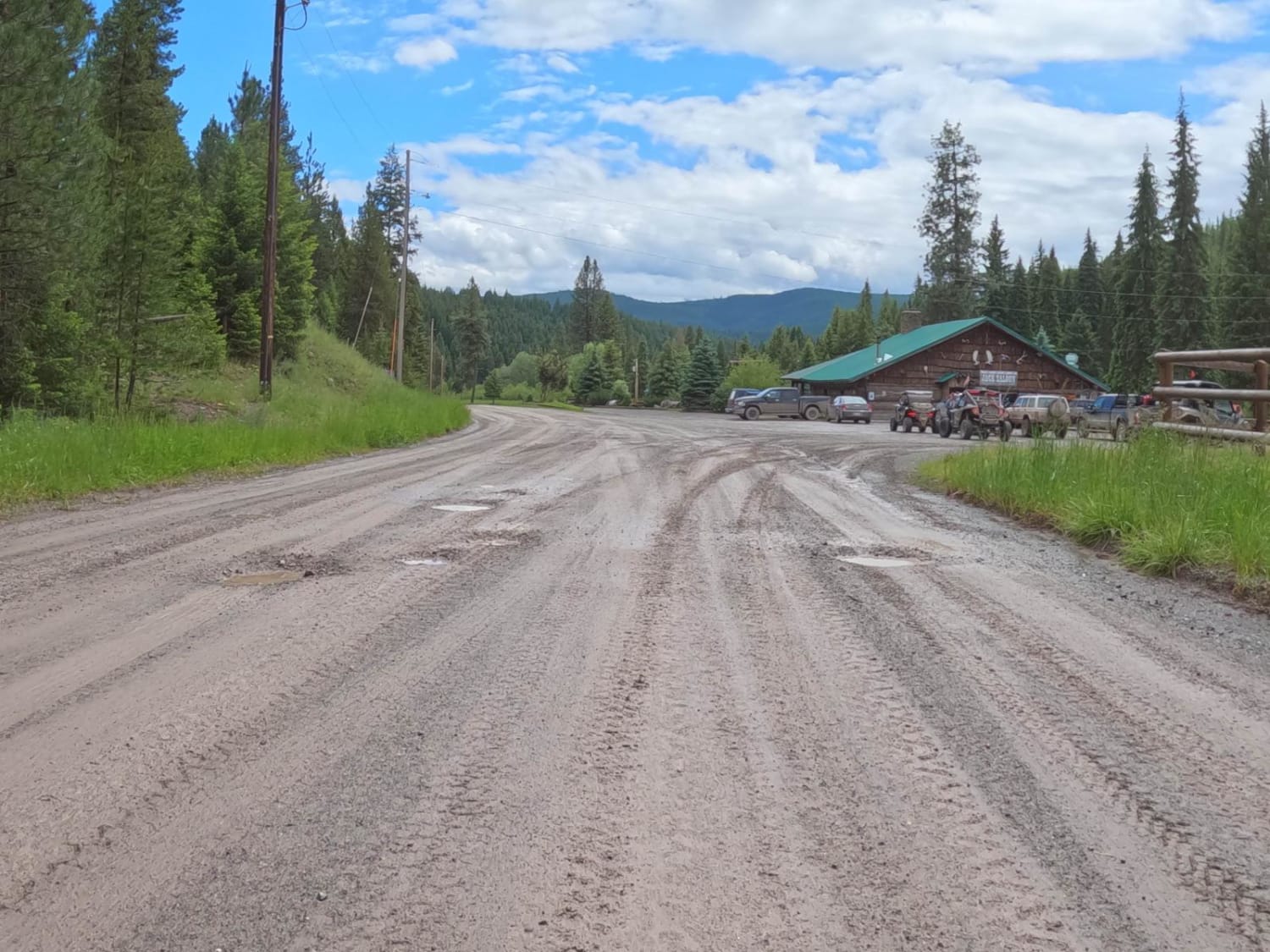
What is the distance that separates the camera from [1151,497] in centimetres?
819

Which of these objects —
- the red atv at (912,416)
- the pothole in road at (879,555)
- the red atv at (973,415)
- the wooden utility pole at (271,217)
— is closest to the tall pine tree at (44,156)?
the wooden utility pole at (271,217)

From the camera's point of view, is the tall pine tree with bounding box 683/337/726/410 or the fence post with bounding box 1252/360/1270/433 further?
the tall pine tree with bounding box 683/337/726/410

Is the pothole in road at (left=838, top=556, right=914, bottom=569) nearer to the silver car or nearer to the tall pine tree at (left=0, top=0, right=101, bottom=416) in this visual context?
the tall pine tree at (left=0, top=0, right=101, bottom=416)

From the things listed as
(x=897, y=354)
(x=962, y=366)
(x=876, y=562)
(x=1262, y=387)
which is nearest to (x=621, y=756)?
(x=876, y=562)

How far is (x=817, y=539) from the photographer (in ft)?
27.3

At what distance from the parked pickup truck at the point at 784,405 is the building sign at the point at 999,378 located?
1044 cm

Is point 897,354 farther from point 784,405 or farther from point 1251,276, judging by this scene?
point 1251,276

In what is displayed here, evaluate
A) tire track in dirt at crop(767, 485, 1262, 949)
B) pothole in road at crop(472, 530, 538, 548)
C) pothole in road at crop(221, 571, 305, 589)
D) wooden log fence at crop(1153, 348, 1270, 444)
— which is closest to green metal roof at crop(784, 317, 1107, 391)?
wooden log fence at crop(1153, 348, 1270, 444)

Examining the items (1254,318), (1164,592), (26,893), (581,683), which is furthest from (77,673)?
(1254,318)

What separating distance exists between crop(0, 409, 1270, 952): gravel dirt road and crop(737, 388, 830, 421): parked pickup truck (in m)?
44.6

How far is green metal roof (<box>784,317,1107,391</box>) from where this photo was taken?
53.9 meters

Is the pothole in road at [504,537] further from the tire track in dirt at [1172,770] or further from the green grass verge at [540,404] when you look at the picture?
the green grass verge at [540,404]

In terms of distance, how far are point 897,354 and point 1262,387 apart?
155 feet

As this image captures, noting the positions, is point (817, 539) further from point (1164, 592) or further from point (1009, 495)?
point (1009, 495)
